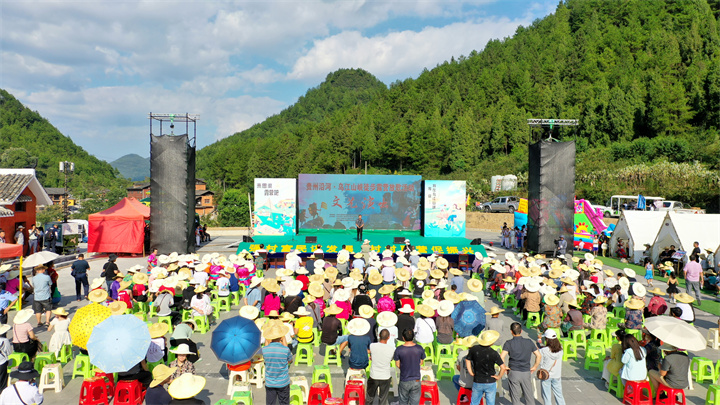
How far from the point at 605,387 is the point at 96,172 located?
119 meters

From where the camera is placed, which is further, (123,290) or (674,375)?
(123,290)

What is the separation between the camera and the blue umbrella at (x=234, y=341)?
6215 mm

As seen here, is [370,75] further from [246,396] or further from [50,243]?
[246,396]

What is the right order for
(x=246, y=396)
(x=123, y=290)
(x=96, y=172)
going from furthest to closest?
(x=96, y=172) → (x=123, y=290) → (x=246, y=396)

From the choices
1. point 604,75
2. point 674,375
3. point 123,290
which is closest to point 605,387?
point 674,375

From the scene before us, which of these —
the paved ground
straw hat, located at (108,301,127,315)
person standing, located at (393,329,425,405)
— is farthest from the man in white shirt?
straw hat, located at (108,301,127,315)

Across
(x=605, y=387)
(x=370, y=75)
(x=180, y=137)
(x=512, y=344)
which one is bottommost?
(x=605, y=387)

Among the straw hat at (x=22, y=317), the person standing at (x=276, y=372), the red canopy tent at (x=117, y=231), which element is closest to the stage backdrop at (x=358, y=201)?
the red canopy tent at (x=117, y=231)

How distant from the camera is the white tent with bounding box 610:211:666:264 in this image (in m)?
19.5

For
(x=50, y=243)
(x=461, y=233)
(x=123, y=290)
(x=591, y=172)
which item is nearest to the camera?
(x=123, y=290)

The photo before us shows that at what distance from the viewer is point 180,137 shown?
66.0 feet

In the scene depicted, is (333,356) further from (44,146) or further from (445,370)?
(44,146)

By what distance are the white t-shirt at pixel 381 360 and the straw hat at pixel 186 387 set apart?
2069 mm

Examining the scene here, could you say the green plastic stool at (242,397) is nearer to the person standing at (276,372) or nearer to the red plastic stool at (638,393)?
the person standing at (276,372)
